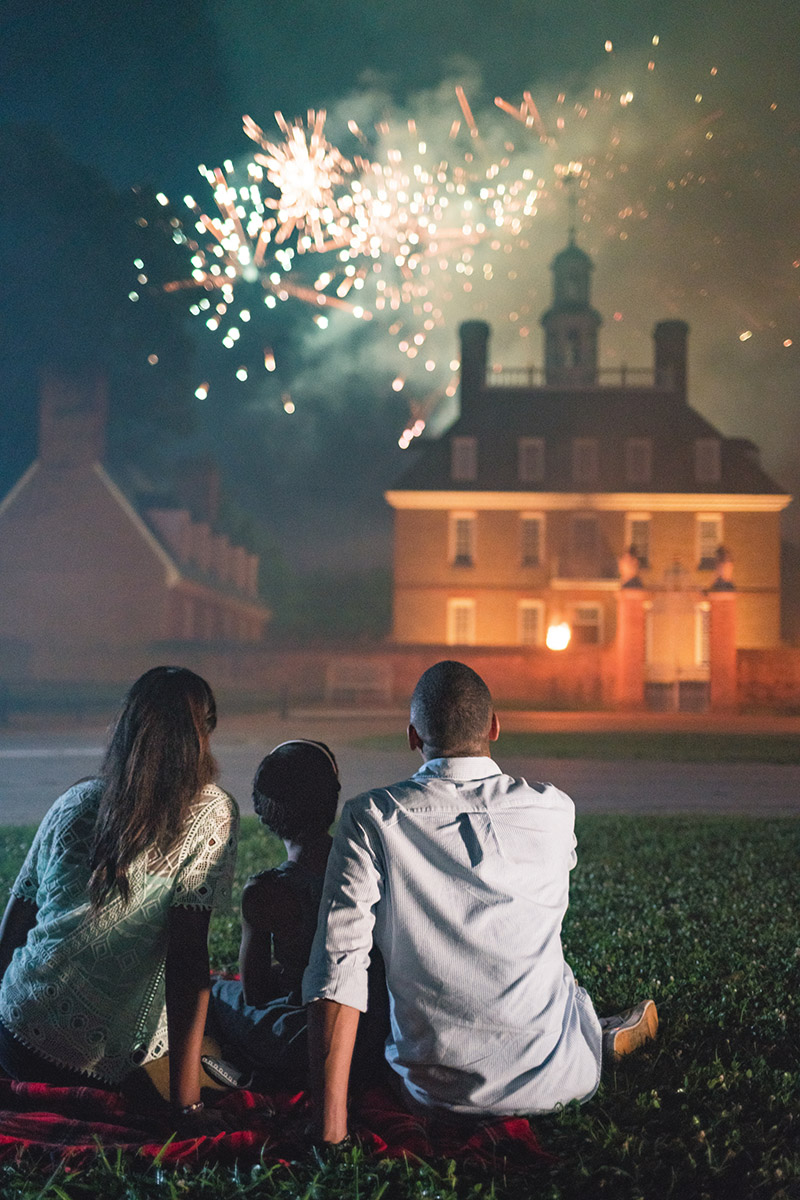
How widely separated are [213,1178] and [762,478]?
34547 millimetres

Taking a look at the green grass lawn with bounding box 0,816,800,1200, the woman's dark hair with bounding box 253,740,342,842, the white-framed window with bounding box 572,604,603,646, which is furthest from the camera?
the white-framed window with bounding box 572,604,603,646

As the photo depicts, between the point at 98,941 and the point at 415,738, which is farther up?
the point at 415,738

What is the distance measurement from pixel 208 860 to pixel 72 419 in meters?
33.8

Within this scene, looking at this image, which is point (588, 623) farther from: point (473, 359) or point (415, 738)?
point (415, 738)

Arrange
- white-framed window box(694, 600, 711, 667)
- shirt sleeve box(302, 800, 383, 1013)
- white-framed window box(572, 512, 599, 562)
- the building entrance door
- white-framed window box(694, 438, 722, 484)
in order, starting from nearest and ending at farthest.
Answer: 1. shirt sleeve box(302, 800, 383, 1013)
2. the building entrance door
3. white-framed window box(694, 600, 711, 667)
4. white-framed window box(572, 512, 599, 562)
5. white-framed window box(694, 438, 722, 484)

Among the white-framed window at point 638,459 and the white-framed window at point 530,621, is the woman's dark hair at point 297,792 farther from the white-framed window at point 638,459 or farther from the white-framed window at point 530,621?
the white-framed window at point 638,459

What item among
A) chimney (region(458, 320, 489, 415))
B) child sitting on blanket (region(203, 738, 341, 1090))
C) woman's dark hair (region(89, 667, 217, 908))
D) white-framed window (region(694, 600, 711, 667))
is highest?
chimney (region(458, 320, 489, 415))

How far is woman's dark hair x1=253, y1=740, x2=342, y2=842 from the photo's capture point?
9.39ft

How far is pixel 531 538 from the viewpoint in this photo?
32.8 m

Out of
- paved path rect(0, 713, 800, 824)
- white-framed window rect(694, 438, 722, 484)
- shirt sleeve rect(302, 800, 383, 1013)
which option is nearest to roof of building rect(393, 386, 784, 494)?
white-framed window rect(694, 438, 722, 484)

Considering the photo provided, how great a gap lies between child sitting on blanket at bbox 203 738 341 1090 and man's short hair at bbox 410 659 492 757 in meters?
0.60

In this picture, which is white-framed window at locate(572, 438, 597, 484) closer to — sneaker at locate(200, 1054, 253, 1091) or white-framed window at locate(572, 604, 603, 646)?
white-framed window at locate(572, 604, 603, 646)

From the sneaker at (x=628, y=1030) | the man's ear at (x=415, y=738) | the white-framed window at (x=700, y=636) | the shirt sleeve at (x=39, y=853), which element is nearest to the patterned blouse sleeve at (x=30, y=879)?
the shirt sleeve at (x=39, y=853)

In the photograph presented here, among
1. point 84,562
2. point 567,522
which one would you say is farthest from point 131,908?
point 84,562
